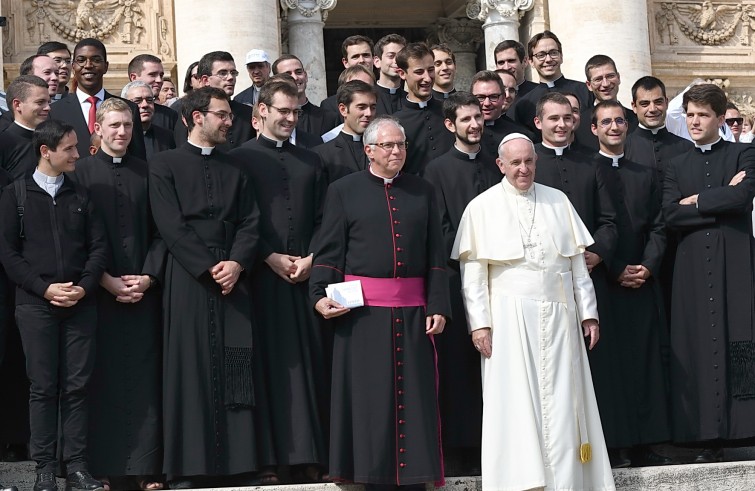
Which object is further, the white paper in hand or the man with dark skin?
the man with dark skin

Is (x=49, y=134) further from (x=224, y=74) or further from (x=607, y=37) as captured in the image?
(x=607, y=37)

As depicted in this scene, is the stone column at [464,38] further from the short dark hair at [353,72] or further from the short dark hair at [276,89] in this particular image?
the short dark hair at [276,89]

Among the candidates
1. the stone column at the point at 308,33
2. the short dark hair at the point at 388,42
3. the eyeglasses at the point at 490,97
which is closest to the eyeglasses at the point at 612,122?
the eyeglasses at the point at 490,97

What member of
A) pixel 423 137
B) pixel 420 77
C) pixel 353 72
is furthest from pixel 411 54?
pixel 353 72

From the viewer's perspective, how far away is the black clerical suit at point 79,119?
353 inches

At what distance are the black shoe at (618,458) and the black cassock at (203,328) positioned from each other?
2304 mm

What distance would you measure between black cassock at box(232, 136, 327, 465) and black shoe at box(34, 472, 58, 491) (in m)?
1.20

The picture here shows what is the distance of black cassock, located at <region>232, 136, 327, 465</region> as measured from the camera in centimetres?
815

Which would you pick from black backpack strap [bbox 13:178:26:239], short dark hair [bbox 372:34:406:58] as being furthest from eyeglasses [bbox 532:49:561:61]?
black backpack strap [bbox 13:178:26:239]

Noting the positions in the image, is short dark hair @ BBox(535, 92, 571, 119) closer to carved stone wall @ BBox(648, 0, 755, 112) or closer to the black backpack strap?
the black backpack strap

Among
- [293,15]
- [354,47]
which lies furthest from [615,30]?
[354,47]

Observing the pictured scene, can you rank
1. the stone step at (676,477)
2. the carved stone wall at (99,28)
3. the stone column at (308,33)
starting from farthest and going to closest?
the stone column at (308,33) < the carved stone wall at (99,28) < the stone step at (676,477)

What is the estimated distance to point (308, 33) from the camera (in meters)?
15.6

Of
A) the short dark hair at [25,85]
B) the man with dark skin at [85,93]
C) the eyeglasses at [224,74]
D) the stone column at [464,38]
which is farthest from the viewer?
the stone column at [464,38]
